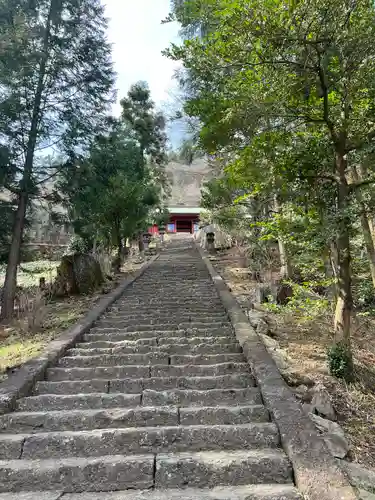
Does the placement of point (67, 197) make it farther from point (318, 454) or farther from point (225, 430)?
point (318, 454)

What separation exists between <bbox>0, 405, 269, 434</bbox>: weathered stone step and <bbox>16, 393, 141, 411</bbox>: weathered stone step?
238 mm

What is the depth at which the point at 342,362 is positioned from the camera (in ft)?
13.7

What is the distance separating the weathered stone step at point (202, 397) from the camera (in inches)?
142

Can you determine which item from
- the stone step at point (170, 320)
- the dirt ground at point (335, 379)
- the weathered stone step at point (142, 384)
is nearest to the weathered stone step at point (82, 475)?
the weathered stone step at point (142, 384)

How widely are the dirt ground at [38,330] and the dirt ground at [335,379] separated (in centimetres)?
344

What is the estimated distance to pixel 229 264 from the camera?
13953 mm

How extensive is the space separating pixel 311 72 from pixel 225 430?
12.6 feet

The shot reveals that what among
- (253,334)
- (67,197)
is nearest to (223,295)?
(253,334)

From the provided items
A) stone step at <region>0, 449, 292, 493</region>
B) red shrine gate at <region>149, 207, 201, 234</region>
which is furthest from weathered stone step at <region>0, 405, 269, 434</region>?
red shrine gate at <region>149, 207, 201, 234</region>

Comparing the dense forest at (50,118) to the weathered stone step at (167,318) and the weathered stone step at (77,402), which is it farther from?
the weathered stone step at (77,402)

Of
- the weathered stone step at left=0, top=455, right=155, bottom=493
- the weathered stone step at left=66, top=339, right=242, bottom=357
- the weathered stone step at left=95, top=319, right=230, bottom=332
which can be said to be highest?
the weathered stone step at left=95, top=319, right=230, bottom=332

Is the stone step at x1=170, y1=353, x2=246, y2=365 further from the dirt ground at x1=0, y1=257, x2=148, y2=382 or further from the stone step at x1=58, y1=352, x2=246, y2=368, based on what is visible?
the dirt ground at x1=0, y1=257, x2=148, y2=382

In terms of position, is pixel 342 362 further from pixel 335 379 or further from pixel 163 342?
pixel 163 342

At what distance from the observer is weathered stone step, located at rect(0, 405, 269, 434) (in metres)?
3.28
